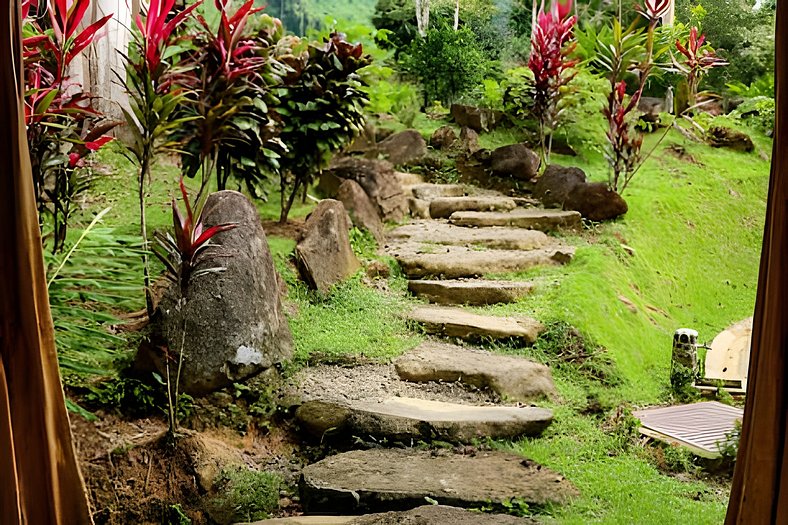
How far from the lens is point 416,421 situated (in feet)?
8.70

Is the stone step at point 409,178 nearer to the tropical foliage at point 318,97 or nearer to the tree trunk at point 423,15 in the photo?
the tree trunk at point 423,15

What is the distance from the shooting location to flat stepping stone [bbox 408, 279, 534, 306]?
12.3 ft

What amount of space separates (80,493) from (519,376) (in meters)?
1.82

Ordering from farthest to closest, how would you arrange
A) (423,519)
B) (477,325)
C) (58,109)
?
(477,325) < (58,109) < (423,519)

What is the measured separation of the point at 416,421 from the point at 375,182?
220 centimetres

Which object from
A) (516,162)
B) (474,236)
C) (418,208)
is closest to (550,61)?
(516,162)

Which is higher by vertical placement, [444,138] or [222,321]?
[444,138]

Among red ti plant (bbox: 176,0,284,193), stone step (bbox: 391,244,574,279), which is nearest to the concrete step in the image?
stone step (bbox: 391,244,574,279)

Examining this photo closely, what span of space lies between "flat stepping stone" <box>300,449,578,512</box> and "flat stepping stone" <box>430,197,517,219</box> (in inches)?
100

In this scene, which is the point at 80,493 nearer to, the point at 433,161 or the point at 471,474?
the point at 471,474

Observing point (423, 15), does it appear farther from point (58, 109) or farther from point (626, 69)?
point (58, 109)

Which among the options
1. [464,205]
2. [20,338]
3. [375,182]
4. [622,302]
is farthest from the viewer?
[464,205]

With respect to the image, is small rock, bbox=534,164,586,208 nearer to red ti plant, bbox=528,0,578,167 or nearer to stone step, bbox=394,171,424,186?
red ti plant, bbox=528,0,578,167

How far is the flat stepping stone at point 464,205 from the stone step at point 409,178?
0.38 meters
